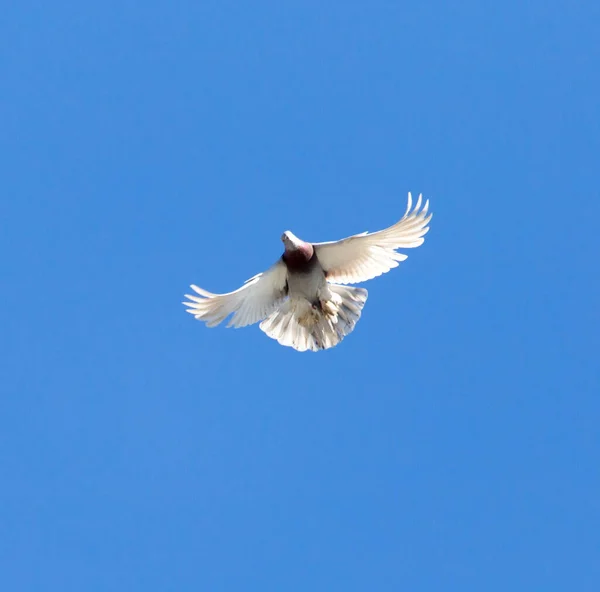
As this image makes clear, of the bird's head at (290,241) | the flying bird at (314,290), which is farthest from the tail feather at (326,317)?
the bird's head at (290,241)

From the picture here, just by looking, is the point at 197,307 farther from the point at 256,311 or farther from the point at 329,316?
the point at 329,316

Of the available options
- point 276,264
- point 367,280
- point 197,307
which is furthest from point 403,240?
point 197,307

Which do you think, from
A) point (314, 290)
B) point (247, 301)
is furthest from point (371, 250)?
point (247, 301)

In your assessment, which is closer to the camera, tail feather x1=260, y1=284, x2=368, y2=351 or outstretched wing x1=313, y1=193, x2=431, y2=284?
outstretched wing x1=313, y1=193, x2=431, y2=284

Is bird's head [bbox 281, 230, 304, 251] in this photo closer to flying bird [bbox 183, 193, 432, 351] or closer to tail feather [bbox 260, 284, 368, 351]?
flying bird [bbox 183, 193, 432, 351]

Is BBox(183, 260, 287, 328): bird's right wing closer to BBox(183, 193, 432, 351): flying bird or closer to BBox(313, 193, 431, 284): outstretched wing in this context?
BBox(183, 193, 432, 351): flying bird

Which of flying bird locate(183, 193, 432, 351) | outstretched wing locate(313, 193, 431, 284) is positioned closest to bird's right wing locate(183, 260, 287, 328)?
flying bird locate(183, 193, 432, 351)

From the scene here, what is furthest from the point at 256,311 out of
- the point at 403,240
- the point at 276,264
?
the point at 403,240

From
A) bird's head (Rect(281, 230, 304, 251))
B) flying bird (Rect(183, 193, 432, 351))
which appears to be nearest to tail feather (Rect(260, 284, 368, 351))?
flying bird (Rect(183, 193, 432, 351))

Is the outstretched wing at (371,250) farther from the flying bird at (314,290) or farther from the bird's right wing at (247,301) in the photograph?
the bird's right wing at (247,301)
